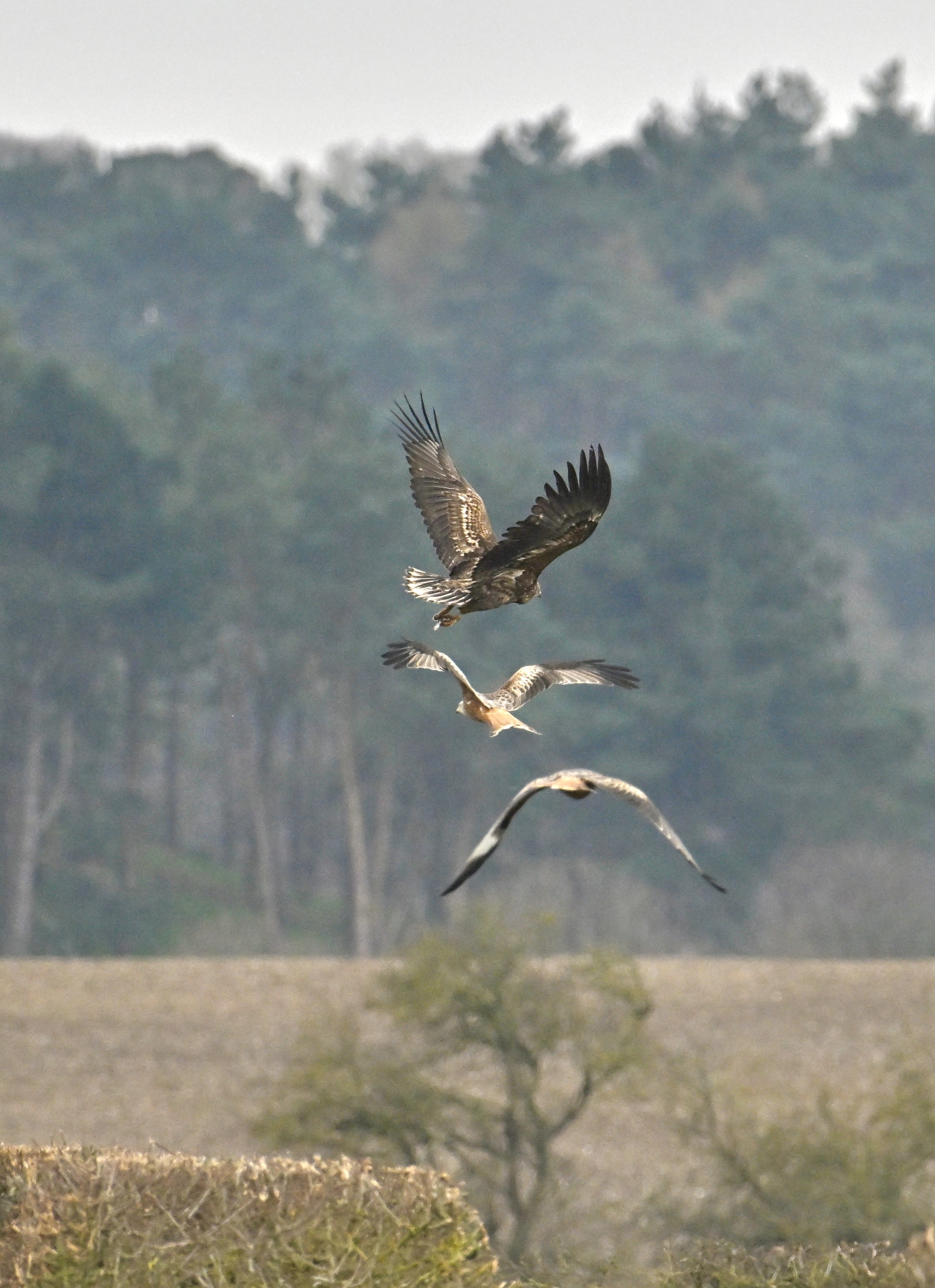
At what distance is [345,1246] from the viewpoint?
7.54m

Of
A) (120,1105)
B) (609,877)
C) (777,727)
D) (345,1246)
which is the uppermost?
(777,727)

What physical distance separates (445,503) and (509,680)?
29.8 inches

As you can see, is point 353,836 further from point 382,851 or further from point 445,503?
point 445,503

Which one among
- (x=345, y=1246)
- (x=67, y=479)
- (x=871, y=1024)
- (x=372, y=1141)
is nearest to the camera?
(x=345, y=1246)

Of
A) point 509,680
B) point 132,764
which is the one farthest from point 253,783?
point 509,680

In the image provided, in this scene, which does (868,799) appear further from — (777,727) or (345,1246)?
(345,1246)

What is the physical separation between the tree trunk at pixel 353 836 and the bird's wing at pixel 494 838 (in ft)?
138

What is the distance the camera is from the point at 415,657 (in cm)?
479

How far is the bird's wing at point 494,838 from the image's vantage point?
4.14 metres

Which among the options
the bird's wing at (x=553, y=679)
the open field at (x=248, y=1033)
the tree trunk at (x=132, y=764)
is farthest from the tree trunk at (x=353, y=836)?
the bird's wing at (x=553, y=679)

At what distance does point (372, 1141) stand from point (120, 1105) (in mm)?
13276

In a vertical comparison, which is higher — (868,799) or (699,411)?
(699,411)

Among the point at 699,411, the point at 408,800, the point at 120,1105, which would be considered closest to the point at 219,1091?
the point at 120,1105

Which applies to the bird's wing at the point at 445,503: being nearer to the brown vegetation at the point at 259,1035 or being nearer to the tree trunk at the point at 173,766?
the brown vegetation at the point at 259,1035
